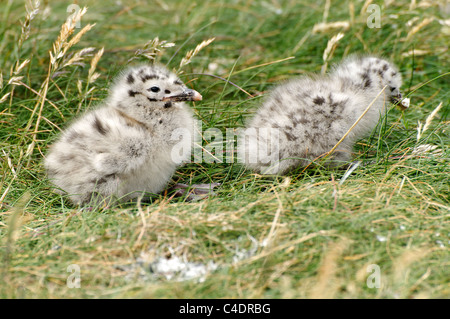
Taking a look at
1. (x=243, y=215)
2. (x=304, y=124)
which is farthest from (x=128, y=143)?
(x=304, y=124)

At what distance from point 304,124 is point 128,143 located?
1259 millimetres

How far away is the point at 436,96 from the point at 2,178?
4.02m

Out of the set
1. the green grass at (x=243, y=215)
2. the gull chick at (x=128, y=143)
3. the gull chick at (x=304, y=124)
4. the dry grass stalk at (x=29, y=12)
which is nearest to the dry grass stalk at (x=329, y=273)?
the green grass at (x=243, y=215)

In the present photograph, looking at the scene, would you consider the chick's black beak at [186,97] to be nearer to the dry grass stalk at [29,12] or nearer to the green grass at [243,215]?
the green grass at [243,215]

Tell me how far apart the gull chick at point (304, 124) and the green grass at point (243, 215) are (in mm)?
146

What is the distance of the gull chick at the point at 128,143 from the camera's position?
11.6ft

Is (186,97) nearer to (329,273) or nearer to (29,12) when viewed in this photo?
(29,12)

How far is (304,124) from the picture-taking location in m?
3.79

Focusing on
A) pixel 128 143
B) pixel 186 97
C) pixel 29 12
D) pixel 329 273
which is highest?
pixel 29 12

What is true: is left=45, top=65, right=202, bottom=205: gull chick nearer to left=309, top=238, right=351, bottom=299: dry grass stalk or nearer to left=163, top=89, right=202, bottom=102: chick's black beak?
left=163, top=89, right=202, bottom=102: chick's black beak

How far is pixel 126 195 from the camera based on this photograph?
141 inches

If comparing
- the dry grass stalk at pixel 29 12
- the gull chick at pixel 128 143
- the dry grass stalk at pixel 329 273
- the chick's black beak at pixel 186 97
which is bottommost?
the dry grass stalk at pixel 329 273

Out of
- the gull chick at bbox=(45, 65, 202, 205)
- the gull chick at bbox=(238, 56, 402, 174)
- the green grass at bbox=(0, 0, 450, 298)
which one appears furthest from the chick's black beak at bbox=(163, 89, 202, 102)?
the green grass at bbox=(0, 0, 450, 298)
